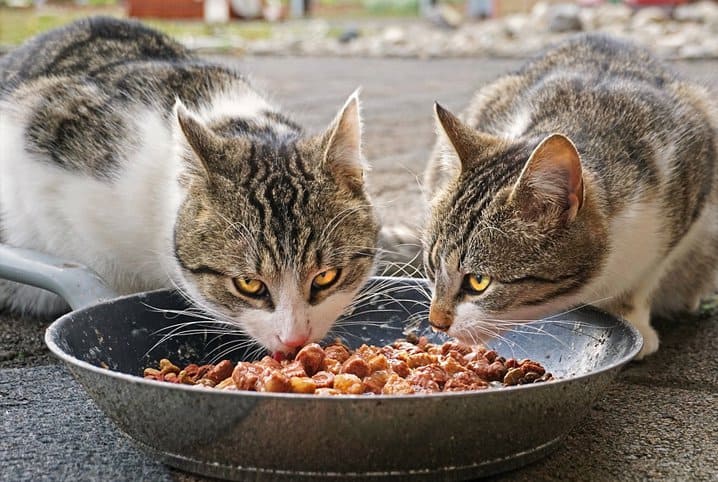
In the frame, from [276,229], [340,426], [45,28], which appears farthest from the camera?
[45,28]

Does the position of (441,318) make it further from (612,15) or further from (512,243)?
(612,15)

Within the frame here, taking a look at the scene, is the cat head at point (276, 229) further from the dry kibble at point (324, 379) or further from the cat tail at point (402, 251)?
the cat tail at point (402, 251)

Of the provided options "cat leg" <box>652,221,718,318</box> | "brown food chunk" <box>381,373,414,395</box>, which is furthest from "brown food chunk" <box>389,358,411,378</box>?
"cat leg" <box>652,221,718,318</box>

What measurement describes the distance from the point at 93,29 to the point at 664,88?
2040mm

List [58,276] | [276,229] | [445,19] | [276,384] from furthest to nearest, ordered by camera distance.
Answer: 1. [445,19]
2. [58,276]
3. [276,229]
4. [276,384]

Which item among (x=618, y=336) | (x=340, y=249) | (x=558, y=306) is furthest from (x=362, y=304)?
(x=618, y=336)

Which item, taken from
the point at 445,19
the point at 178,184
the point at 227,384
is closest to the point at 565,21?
the point at 445,19

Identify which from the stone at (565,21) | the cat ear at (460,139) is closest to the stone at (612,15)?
A: the stone at (565,21)

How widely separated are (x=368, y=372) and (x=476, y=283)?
425 mm

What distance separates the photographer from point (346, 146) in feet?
7.90

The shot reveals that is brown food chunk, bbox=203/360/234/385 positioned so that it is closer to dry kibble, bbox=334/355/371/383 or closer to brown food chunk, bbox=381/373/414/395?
dry kibble, bbox=334/355/371/383

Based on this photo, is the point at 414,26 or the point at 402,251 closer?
the point at 402,251

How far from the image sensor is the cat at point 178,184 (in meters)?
2.22

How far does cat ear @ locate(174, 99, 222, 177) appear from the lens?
2256mm
